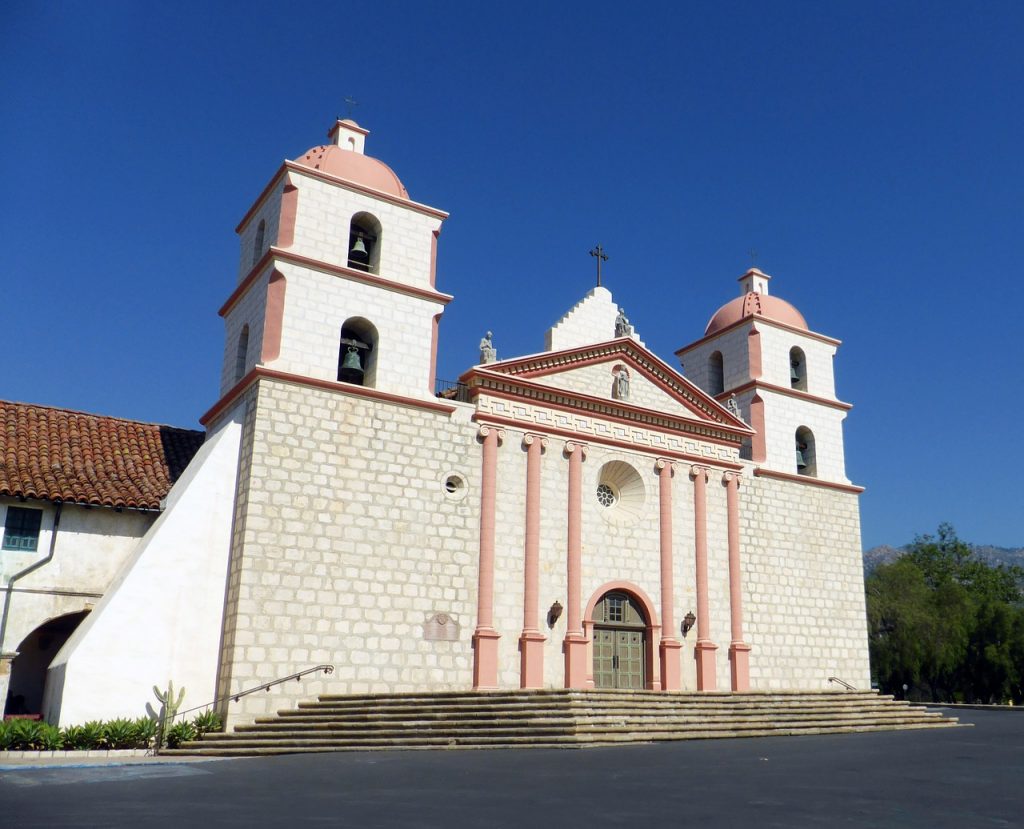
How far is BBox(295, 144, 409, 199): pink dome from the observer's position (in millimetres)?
20953

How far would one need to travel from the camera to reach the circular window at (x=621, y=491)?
22828 mm

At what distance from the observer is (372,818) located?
25.7 feet

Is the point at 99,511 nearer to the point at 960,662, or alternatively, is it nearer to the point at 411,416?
the point at 411,416

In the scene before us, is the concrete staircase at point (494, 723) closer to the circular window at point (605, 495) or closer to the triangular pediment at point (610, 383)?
the circular window at point (605, 495)

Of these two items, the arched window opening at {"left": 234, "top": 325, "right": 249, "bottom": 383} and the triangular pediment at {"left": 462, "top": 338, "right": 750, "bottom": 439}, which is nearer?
the arched window opening at {"left": 234, "top": 325, "right": 249, "bottom": 383}

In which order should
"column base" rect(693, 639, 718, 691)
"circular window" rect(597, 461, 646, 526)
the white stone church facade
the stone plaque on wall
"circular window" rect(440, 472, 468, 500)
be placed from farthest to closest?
"circular window" rect(597, 461, 646, 526) → "column base" rect(693, 639, 718, 691) → "circular window" rect(440, 472, 468, 500) → the stone plaque on wall → the white stone church facade

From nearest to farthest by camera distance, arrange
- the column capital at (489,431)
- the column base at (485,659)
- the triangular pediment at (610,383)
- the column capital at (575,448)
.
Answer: the column base at (485,659) < the column capital at (489,431) < the triangular pediment at (610,383) < the column capital at (575,448)

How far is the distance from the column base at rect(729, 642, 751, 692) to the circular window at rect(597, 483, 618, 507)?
470 cm

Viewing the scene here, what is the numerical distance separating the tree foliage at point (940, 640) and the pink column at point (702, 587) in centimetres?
2423

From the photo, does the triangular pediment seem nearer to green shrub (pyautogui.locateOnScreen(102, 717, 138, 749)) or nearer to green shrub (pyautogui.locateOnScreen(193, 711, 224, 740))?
green shrub (pyautogui.locateOnScreen(193, 711, 224, 740))

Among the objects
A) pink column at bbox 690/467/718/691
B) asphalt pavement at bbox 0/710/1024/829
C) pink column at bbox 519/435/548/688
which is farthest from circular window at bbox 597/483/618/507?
asphalt pavement at bbox 0/710/1024/829

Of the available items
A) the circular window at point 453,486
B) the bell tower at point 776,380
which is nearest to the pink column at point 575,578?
the circular window at point 453,486

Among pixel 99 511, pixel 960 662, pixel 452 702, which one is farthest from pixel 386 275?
pixel 960 662

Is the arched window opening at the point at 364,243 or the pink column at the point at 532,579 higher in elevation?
the arched window opening at the point at 364,243
